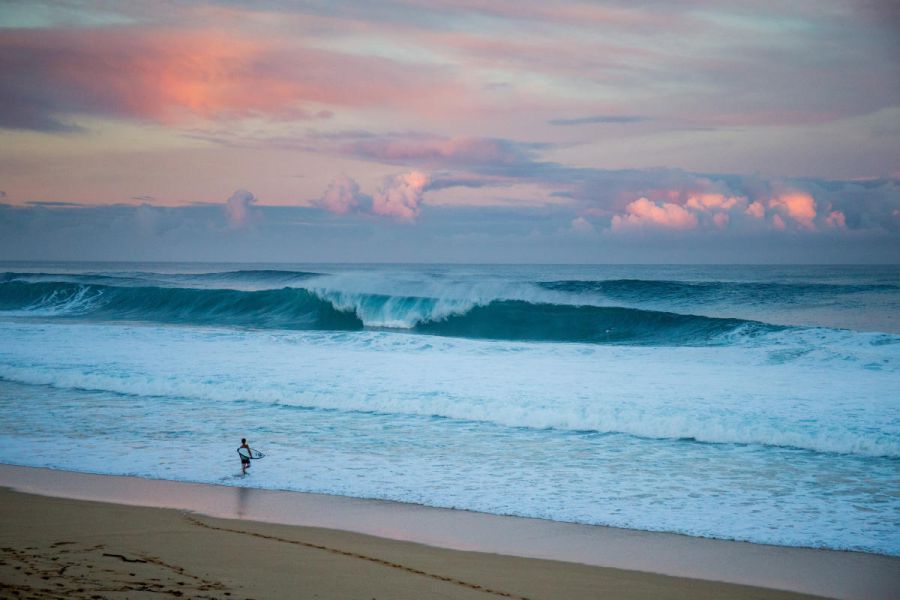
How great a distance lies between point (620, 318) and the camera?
22.9m

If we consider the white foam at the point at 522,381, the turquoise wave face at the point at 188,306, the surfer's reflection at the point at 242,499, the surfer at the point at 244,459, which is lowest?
the surfer's reflection at the point at 242,499

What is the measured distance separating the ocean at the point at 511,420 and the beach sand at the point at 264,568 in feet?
4.09

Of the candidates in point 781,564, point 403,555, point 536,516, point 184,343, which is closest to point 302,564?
point 403,555

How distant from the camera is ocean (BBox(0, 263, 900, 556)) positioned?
645 centimetres

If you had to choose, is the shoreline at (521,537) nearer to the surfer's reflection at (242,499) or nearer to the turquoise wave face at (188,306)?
the surfer's reflection at (242,499)

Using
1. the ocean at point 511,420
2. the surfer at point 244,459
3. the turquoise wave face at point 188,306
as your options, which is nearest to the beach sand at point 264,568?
the ocean at point 511,420

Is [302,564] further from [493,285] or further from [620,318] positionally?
[493,285]

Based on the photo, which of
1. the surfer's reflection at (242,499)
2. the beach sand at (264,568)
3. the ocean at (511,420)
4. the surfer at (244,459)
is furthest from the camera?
the surfer at (244,459)

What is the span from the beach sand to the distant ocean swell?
14853 millimetres

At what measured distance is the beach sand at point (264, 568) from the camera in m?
4.05

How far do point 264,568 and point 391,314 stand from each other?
21.4 m

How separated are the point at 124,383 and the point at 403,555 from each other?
8.96 metres

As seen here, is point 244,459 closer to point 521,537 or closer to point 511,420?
point 521,537

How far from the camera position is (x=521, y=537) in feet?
17.9
